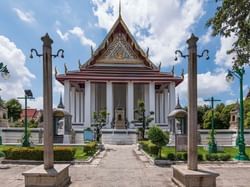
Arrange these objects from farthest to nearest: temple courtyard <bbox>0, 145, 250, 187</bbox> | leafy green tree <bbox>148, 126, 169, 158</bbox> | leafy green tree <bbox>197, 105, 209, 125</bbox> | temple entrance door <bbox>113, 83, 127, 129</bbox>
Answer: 1. leafy green tree <bbox>197, 105, 209, 125</bbox>
2. temple entrance door <bbox>113, 83, 127, 129</bbox>
3. leafy green tree <bbox>148, 126, 169, 158</bbox>
4. temple courtyard <bbox>0, 145, 250, 187</bbox>

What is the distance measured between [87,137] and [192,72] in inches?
928

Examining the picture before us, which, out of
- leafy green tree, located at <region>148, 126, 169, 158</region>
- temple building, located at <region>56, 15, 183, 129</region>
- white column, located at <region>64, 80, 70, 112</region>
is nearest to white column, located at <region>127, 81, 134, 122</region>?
temple building, located at <region>56, 15, 183, 129</region>

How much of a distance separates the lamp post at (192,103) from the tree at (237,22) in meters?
1.78

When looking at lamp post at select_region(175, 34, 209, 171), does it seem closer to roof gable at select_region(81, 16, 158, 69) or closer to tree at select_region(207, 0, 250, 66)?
tree at select_region(207, 0, 250, 66)

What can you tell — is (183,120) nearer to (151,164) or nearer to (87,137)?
(87,137)

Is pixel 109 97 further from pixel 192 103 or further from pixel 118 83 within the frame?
pixel 192 103

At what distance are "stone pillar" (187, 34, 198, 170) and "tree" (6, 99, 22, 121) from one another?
61965 mm

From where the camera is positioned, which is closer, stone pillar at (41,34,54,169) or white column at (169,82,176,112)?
stone pillar at (41,34,54,169)

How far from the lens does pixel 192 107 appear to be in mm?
10156

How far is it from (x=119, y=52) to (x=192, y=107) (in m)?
36.3

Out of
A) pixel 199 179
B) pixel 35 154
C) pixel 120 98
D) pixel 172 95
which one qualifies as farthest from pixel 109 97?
pixel 199 179

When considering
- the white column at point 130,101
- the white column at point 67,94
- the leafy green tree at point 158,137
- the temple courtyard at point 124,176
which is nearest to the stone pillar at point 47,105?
the temple courtyard at point 124,176

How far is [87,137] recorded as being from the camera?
32.9 metres

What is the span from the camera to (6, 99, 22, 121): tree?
227 ft
